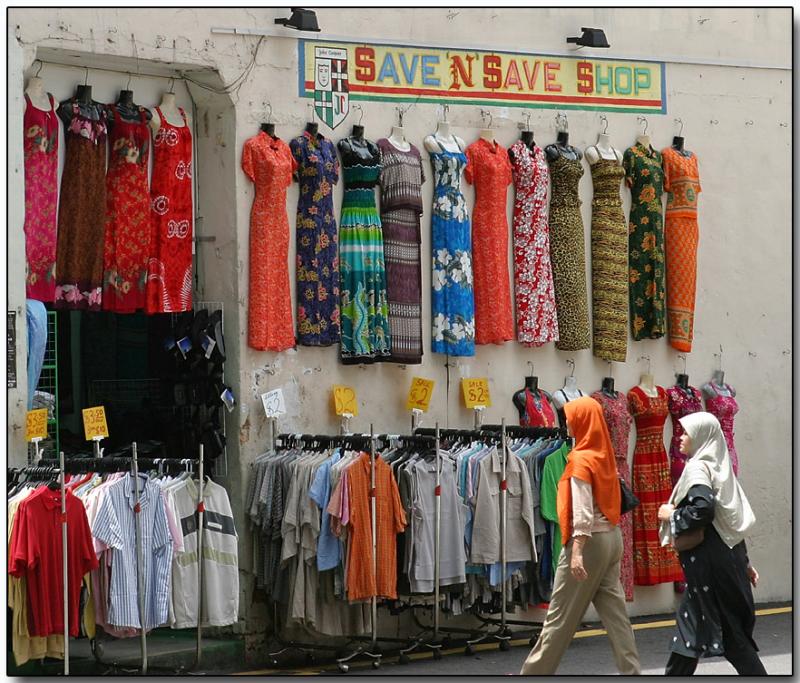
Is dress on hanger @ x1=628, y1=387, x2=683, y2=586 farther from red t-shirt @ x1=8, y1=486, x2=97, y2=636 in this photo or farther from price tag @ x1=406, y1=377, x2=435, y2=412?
red t-shirt @ x1=8, y1=486, x2=97, y2=636

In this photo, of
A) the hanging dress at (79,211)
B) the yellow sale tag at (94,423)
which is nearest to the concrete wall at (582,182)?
the hanging dress at (79,211)

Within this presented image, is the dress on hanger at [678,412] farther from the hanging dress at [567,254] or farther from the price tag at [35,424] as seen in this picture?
the price tag at [35,424]

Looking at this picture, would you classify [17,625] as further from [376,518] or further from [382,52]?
[382,52]

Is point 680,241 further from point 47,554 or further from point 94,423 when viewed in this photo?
point 47,554

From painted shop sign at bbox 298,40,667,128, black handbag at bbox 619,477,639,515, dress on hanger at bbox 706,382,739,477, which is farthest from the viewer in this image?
dress on hanger at bbox 706,382,739,477

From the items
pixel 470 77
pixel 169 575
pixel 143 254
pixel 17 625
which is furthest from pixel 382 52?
pixel 17 625

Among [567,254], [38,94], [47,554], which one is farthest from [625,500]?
[38,94]

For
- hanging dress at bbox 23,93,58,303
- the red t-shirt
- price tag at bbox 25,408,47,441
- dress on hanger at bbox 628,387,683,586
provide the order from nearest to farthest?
the red t-shirt < price tag at bbox 25,408,47,441 < hanging dress at bbox 23,93,58,303 < dress on hanger at bbox 628,387,683,586

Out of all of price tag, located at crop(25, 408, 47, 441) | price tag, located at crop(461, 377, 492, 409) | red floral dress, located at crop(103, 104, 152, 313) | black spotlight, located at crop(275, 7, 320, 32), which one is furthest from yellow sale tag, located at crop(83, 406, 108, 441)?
black spotlight, located at crop(275, 7, 320, 32)

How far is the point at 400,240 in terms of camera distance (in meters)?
9.76

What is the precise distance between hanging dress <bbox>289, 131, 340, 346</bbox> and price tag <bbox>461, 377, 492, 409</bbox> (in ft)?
3.43

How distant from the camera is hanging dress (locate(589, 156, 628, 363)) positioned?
10578mm

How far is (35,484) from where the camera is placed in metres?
7.75

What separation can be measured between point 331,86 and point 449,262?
1394 millimetres
